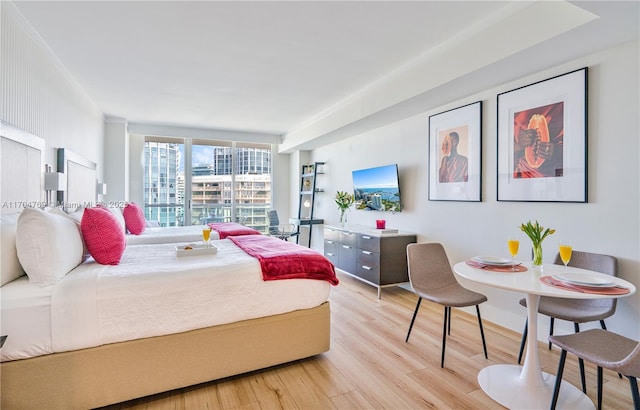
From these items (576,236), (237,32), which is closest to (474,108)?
(576,236)

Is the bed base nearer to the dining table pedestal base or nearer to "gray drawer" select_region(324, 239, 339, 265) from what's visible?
the dining table pedestal base

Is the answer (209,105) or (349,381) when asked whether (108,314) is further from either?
(209,105)

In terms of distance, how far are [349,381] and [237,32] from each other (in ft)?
9.28

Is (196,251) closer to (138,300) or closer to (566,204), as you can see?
(138,300)

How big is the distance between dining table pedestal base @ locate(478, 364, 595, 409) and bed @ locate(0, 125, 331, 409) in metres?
1.12

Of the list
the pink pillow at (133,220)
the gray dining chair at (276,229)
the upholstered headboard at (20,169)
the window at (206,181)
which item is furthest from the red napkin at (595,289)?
the window at (206,181)

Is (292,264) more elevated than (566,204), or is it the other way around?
(566,204)

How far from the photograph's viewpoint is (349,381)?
209 centimetres

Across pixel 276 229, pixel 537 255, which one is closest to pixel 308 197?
pixel 276 229

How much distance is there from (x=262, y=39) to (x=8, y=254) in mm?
2342

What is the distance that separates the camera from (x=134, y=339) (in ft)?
5.97

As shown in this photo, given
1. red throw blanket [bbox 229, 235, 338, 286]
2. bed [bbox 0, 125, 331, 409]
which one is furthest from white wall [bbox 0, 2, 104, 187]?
red throw blanket [bbox 229, 235, 338, 286]

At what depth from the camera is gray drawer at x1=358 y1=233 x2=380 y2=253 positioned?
3.87 metres

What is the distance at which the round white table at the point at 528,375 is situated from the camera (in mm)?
1788
